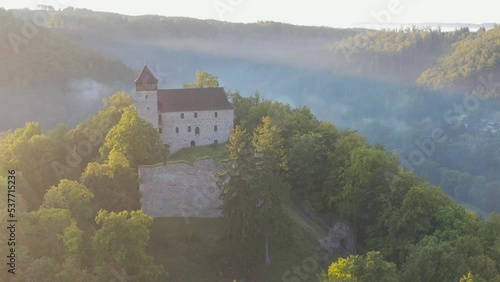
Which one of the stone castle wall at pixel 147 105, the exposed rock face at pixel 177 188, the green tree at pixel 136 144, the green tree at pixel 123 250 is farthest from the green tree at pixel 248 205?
the stone castle wall at pixel 147 105

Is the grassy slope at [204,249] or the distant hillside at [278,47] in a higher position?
→ the distant hillside at [278,47]

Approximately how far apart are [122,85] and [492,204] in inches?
3468

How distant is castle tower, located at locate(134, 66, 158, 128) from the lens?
56625mm

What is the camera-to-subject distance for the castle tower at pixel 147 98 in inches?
2229

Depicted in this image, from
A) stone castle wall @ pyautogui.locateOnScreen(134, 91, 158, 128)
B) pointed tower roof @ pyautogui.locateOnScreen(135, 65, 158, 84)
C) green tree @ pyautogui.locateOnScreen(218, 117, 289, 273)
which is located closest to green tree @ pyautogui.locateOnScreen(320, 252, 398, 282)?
green tree @ pyautogui.locateOnScreen(218, 117, 289, 273)

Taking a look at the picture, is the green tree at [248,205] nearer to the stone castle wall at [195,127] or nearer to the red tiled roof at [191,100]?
the stone castle wall at [195,127]

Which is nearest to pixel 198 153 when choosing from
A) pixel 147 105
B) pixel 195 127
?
pixel 195 127

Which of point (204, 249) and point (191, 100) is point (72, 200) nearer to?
point (204, 249)

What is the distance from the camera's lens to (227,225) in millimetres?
40656

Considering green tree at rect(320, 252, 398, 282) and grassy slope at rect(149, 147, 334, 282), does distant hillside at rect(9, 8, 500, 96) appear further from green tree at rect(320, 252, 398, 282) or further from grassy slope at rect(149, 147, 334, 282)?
green tree at rect(320, 252, 398, 282)

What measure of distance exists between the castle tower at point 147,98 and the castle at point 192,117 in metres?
0.39

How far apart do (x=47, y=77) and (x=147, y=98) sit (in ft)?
278

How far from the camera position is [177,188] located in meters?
44.8

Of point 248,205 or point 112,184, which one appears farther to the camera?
point 112,184
